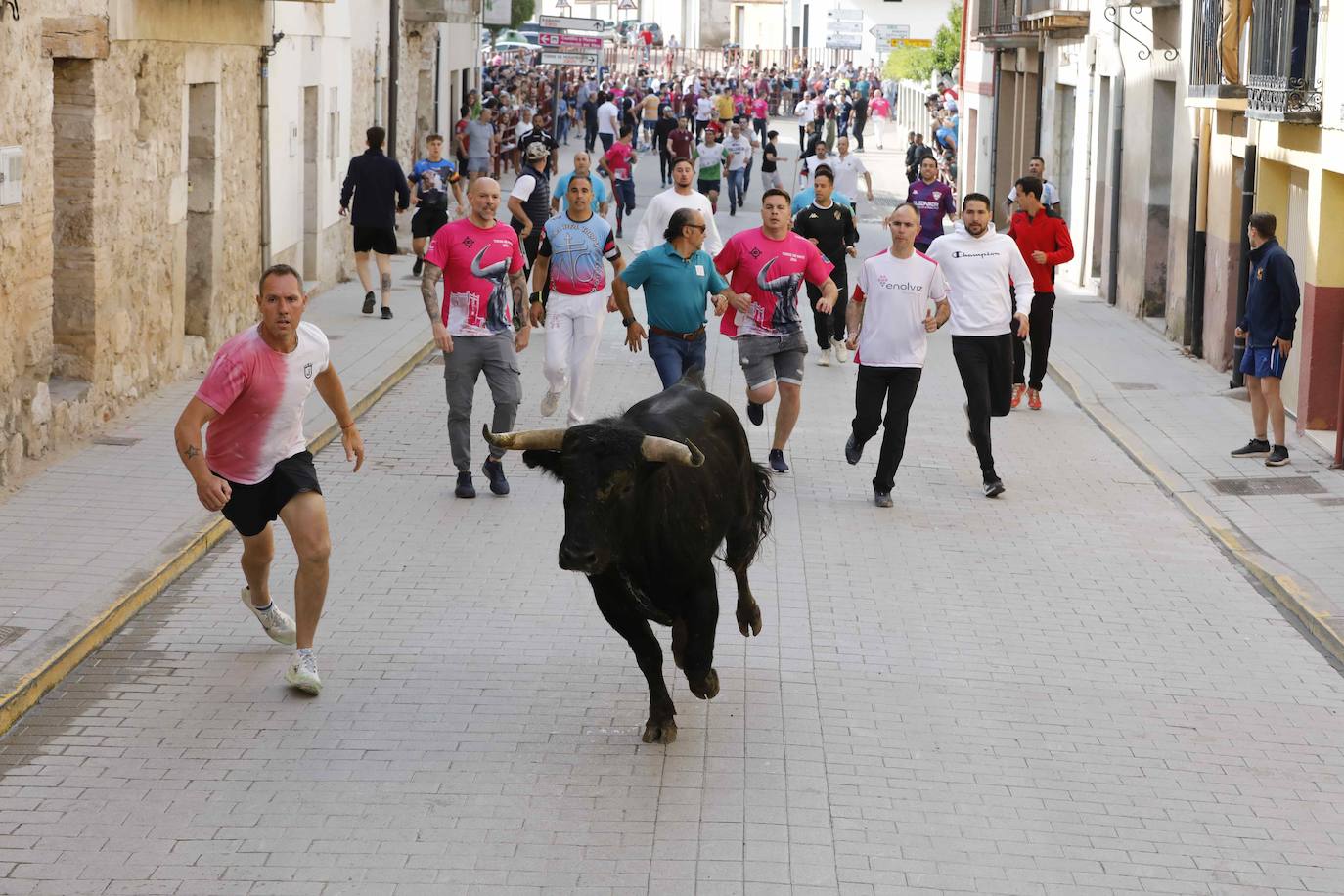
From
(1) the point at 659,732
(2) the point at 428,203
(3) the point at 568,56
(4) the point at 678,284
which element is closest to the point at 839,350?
(2) the point at 428,203

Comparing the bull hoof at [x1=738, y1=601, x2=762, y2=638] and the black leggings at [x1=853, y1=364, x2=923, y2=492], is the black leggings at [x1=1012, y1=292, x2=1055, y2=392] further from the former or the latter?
the bull hoof at [x1=738, y1=601, x2=762, y2=638]

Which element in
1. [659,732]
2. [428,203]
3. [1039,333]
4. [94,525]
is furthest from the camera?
[428,203]

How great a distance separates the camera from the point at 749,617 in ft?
28.7

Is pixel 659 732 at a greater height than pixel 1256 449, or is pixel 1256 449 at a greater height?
pixel 1256 449

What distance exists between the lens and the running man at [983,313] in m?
12.3

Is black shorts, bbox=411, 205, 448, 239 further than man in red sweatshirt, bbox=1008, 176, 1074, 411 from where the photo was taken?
Yes

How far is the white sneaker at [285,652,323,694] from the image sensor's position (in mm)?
7891

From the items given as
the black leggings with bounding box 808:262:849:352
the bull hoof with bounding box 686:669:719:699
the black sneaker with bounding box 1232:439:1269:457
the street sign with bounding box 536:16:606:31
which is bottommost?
the bull hoof with bounding box 686:669:719:699

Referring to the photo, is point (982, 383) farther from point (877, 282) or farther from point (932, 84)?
point (932, 84)

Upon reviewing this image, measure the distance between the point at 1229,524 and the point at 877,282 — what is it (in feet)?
8.65

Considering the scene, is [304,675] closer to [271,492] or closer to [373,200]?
[271,492]

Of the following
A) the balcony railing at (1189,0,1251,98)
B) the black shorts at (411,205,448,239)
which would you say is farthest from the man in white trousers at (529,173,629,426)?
the black shorts at (411,205,448,239)

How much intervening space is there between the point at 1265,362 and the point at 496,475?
536cm

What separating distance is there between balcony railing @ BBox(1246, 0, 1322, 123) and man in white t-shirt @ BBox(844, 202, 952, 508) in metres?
4.46
